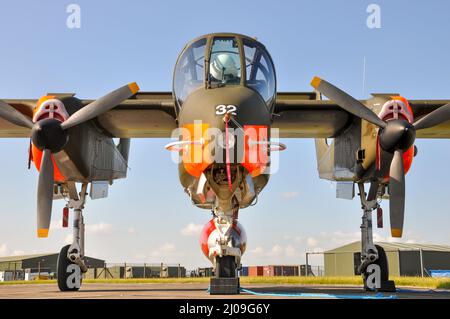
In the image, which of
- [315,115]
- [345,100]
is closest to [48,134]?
[345,100]

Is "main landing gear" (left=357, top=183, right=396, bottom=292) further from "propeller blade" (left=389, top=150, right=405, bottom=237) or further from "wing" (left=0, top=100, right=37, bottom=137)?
"wing" (left=0, top=100, right=37, bottom=137)

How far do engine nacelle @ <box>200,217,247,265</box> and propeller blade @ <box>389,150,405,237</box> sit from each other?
3.65m

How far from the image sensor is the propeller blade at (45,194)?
12156 mm

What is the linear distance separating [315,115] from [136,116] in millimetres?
5399

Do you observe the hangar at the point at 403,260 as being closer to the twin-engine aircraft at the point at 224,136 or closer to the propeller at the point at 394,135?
the twin-engine aircraft at the point at 224,136

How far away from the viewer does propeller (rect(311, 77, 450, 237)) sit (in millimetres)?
11773

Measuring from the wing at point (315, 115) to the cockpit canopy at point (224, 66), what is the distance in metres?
2.28

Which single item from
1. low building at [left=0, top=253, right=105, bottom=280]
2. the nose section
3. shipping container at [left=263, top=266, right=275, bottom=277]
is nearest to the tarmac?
the nose section

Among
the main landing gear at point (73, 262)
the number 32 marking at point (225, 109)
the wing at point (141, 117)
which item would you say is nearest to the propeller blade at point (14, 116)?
the wing at point (141, 117)

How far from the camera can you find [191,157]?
10.2 m

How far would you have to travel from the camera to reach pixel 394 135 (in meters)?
11.8

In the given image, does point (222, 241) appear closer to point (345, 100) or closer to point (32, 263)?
point (345, 100)

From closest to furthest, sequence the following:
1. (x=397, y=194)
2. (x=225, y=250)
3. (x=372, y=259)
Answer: (x=225, y=250), (x=397, y=194), (x=372, y=259)
